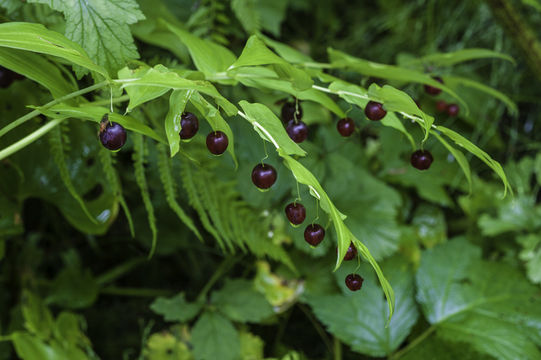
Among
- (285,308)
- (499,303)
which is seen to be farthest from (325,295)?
(499,303)

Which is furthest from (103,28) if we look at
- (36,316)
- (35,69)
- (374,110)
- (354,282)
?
(36,316)

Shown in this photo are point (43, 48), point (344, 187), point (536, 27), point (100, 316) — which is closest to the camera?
point (43, 48)

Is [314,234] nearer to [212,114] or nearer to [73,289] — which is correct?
[212,114]

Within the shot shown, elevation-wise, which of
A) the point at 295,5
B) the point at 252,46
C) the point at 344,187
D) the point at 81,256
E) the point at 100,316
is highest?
the point at 252,46

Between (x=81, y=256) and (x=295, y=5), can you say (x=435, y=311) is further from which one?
(x=295, y=5)

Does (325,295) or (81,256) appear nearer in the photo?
(325,295)

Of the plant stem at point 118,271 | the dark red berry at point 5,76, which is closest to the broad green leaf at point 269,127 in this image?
the dark red berry at point 5,76

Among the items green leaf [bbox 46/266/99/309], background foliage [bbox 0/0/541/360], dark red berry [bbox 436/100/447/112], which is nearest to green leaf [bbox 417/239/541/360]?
background foliage [bbox 0/0/541/360]
